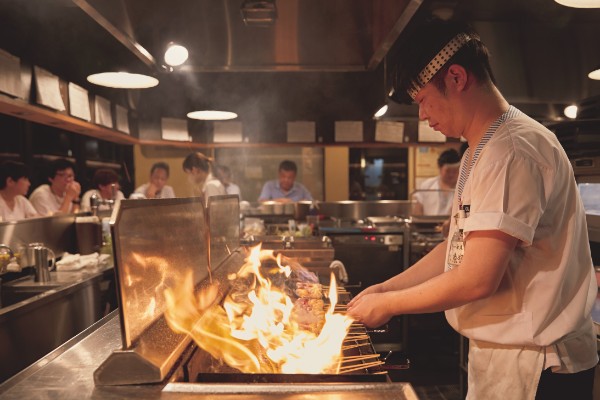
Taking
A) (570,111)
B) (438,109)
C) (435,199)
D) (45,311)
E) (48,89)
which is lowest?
(45,311)

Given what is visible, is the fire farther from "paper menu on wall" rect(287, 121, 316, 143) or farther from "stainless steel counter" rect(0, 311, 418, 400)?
"paper menu on wall" rect(287, 121, 316, 143)

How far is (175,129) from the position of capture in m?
8.00

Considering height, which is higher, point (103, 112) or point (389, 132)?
point (103, 112)

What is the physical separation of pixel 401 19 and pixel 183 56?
144cm

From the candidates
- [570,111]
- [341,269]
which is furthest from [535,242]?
[570,111]

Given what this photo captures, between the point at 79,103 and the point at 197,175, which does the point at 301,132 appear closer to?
the point at 197,175

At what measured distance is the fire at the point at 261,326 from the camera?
1.66 meters

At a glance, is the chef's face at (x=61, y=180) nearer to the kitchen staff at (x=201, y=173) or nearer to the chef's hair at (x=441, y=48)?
the kitchen staff at (x=201, y=173)

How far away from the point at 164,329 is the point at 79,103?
501cm

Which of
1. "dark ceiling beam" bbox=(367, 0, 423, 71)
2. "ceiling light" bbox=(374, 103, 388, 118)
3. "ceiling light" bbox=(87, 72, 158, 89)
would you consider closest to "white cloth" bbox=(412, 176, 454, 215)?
"ceiling light" bbox=(374, 103, 388, 118)

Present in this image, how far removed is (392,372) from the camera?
175 inches

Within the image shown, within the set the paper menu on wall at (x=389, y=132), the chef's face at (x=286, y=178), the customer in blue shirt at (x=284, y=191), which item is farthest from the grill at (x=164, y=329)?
the paper menu on wall at (x=389, y=132)

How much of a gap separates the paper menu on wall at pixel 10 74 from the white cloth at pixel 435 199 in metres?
5.29

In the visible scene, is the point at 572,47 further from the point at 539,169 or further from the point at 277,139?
the point at 277,139
